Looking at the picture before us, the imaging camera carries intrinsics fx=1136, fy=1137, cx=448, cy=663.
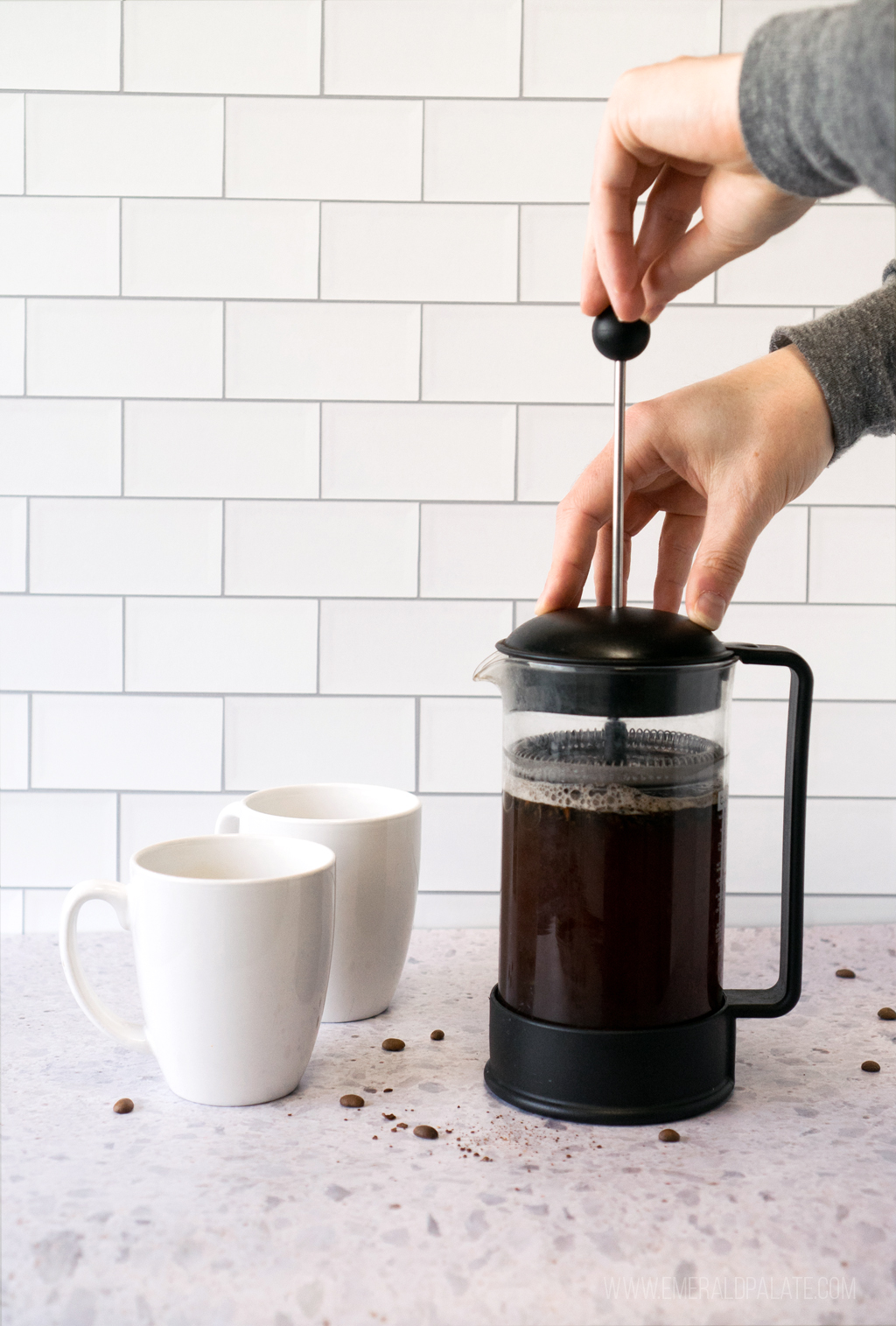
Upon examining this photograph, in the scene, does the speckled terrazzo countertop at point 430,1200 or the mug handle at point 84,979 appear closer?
the speckled terrazzo countertop at point 430,1200

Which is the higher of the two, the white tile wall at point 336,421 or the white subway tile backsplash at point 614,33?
the white subway tile backsplash at point 614,33

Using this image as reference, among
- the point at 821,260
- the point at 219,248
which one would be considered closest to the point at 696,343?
the point at 821,260

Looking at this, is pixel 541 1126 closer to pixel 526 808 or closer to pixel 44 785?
pixel 526 808

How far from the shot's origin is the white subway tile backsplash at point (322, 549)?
3.59ft

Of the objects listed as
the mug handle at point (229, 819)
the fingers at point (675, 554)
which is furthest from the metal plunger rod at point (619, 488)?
the mug handle at point (229, 819)

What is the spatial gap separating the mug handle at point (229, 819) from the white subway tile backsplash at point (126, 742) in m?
0.28

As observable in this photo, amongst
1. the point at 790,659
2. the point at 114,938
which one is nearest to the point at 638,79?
the point at 790,659

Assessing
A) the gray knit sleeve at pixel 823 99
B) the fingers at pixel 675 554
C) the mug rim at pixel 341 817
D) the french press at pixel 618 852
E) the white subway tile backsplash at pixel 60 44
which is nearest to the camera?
the gray knit sleeve at pixel 823 99

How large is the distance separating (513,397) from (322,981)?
2.00 feet

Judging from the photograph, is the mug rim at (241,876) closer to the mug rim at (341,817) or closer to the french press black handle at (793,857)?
the mug rim at (341,817)

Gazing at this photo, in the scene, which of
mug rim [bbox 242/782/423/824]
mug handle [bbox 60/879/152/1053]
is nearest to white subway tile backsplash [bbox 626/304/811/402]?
mug rim [bbox 242/782/423/824]

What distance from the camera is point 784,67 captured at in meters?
0.53

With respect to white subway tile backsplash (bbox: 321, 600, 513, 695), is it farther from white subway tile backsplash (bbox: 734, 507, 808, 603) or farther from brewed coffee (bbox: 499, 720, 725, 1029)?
brewed coffee (bbox: 499, 720, 725, 1029)

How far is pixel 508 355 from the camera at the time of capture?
108 centimetres
